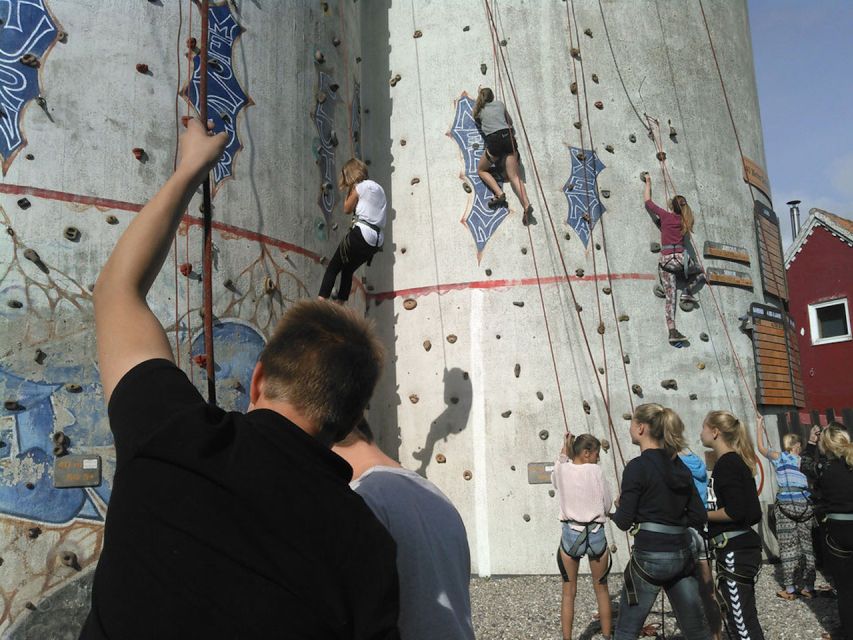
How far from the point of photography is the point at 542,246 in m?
9.17

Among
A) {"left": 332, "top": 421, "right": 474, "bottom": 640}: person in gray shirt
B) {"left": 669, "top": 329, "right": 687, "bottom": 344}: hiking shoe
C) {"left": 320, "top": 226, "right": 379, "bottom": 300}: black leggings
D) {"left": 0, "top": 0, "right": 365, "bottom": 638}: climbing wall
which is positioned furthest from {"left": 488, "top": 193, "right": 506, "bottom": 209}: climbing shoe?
{"left": 332, "top": 421, "right": 474, "bottom": 640}: person in gray shirt

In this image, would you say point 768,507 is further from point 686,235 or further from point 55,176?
point 55,176

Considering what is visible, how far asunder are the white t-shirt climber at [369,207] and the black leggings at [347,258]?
5 centimetres

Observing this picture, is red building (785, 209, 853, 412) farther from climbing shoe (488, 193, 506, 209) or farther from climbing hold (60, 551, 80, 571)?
climbing hold (60, 551, 80, 571)

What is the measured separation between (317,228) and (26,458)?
362 centimetres

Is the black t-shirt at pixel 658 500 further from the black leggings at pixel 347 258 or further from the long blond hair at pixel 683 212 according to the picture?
the long blond hair at pixel 683 212

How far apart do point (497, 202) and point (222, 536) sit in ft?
27.7

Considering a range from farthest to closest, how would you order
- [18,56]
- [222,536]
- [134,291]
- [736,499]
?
1. [18,56]
2. [736,499]
3. [134,291]
4. [222,536]

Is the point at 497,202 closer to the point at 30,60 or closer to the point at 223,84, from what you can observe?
the point at 223,84

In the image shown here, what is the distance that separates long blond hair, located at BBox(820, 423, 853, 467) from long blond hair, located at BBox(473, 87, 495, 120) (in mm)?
5279

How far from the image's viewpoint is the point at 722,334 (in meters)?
9.40

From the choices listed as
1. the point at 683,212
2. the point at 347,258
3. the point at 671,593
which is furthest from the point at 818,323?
the point at 671,593

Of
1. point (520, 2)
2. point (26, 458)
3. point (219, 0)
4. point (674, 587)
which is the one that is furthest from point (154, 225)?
point (520, 2)

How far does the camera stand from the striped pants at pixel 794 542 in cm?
775
